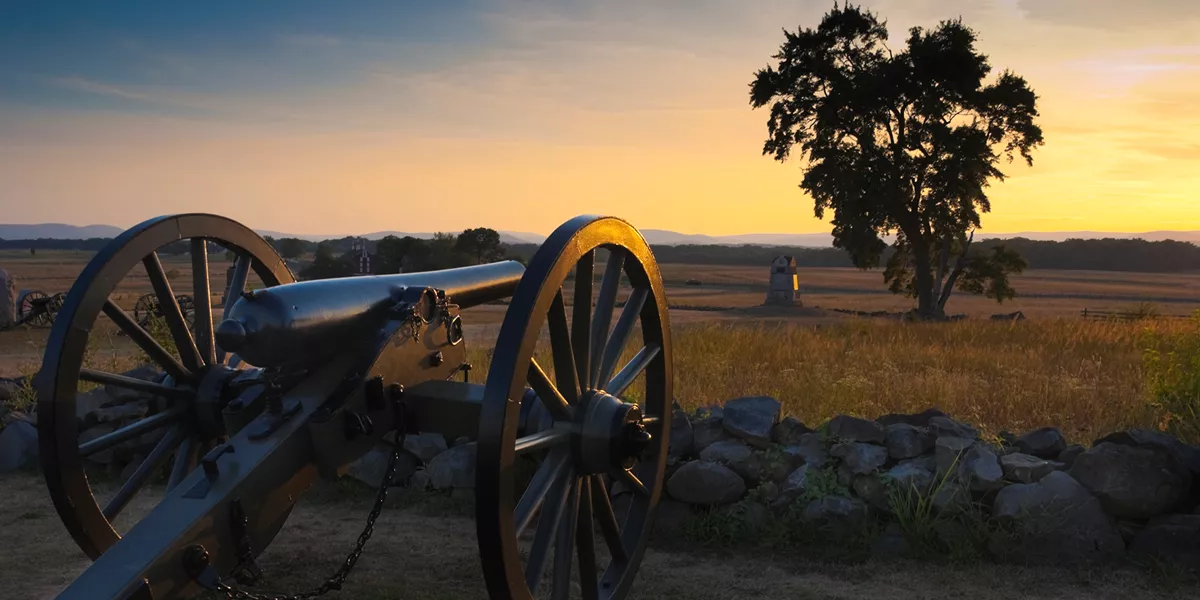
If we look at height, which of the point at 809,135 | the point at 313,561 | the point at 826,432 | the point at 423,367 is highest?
the point at 809,135

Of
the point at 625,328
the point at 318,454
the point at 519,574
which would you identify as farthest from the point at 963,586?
the point at 318,454

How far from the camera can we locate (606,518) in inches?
176

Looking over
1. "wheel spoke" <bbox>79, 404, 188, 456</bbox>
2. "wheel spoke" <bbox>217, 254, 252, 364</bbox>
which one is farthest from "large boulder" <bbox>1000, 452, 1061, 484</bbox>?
"wheel spoke" <bbox>79, 404, 188, 456</bbox>

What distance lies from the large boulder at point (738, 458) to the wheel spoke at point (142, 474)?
3.03 metres

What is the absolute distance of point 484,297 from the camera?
4750 mm

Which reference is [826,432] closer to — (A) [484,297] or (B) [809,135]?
(A) [484,297]

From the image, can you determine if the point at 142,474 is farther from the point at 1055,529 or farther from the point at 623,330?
the point at 1055,529

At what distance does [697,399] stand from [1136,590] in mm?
3913

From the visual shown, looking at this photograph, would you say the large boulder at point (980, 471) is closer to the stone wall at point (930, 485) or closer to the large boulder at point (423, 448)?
the stone wall at point (930, 485)

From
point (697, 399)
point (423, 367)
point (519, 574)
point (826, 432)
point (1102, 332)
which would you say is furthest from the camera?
point (1102, 332)

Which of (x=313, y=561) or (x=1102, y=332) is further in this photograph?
(x=1102, y=332)

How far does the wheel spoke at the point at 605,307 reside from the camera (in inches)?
168

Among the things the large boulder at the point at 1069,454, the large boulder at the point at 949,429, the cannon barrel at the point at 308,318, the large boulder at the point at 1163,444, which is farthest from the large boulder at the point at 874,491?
the cannon barrel at the point at 308,318

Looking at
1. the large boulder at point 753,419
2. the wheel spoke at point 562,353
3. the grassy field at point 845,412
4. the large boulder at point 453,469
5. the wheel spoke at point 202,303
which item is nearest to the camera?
the wheel spoke at point 562,353
